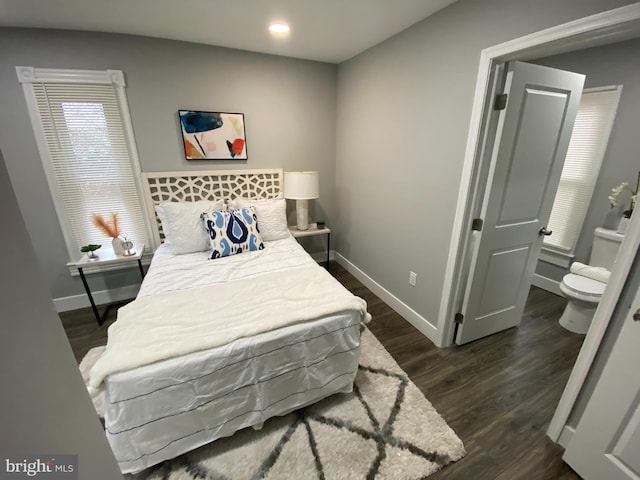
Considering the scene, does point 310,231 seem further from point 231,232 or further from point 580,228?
point 580,228

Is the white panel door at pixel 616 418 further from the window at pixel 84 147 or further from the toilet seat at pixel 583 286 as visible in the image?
the window at pixel 84 147

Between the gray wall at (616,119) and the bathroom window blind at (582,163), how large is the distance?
0.15 ft

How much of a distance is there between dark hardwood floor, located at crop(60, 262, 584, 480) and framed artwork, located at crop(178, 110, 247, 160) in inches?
71.5

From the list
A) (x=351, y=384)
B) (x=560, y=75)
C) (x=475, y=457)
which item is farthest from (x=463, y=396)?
(x=560, y=75)

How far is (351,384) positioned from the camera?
1716mm

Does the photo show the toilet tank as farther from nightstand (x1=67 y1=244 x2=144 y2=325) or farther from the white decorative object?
nightstand (x1=67 y1=244 x2=144 y2=325)

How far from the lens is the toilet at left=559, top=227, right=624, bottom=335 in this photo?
2.23m

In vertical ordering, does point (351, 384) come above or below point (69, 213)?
below

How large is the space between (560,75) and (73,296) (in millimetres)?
4403

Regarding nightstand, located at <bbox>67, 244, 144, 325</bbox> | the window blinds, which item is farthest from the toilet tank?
the window blinds

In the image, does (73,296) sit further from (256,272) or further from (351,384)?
(351,384)

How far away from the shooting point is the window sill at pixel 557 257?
2875 millimetres

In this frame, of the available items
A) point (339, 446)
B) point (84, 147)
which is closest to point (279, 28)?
point (84, 147)

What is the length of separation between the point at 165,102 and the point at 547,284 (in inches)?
174
